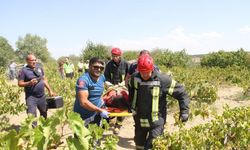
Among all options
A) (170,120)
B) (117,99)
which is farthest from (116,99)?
(170,120)

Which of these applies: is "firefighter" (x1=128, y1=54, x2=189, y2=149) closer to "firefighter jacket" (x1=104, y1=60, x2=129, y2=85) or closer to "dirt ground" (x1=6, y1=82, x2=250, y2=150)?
"dirt ground" (x1=6, y1=82, x2=250, y2=150)

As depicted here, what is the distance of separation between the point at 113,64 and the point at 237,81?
10.1 metres

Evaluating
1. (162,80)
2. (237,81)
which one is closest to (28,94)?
(162,80)

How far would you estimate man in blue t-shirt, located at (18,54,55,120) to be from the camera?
293 inches

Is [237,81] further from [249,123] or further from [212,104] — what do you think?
[249,123]

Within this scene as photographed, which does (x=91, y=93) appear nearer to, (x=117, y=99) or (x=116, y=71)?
(x=117, y=99)

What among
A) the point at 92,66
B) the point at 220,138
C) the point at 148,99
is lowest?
the point at 220,138

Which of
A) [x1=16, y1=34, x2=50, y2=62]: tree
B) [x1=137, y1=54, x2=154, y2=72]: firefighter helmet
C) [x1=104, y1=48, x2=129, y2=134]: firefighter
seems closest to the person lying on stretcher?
[x1=104, y1=48, x2=129, y2=134]: firefighter

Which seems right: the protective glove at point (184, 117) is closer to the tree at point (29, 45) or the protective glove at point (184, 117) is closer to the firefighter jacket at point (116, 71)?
the firefighter jacket at point (116, 71)

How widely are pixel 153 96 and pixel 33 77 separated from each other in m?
3.13

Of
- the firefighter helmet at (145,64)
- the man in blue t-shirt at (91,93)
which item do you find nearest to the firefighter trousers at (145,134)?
the man in blue t-shirt at (91,93)

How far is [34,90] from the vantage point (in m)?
7.60

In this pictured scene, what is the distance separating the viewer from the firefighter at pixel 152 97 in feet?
17.0

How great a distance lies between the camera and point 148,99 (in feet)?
17.2
